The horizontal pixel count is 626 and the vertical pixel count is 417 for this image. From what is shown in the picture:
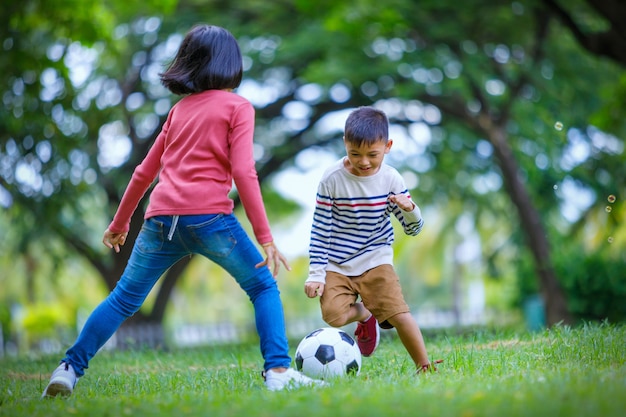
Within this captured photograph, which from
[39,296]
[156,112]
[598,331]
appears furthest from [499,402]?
[39,296]

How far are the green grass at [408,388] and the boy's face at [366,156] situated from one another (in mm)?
1212

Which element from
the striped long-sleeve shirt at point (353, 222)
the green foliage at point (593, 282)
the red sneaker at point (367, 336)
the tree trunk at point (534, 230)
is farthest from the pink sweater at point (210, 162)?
the green foliage at point (593, 282)

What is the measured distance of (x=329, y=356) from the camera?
4.96m

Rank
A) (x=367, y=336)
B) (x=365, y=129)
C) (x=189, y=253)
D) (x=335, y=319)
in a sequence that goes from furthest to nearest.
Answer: (x=367, y=336) → (x=335, y=319) → (x=365, y=129) → (x=189, y=253)

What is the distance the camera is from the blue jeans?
4.49m

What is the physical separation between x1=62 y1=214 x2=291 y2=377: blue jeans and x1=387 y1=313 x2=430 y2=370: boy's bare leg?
30.4 inches

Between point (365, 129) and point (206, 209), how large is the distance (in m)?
1.05

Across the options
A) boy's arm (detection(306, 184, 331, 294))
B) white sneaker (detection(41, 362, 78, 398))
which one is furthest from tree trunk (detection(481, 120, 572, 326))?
white sneaker (detection(41, 362, 78, 398))

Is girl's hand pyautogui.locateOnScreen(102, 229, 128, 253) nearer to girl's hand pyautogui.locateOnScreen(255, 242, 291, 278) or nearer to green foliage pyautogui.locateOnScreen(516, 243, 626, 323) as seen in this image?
girl's hand pyautogui.locateOnScreen(255, 242, 291, 278)

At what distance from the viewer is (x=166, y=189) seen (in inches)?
180

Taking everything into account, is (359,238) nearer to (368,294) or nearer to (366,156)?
(368,294)

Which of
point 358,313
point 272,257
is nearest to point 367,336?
point 358,313

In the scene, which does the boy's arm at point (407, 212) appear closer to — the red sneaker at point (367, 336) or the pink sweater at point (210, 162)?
the red sneaker at point (367, 336)

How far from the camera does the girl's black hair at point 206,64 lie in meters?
4.67
